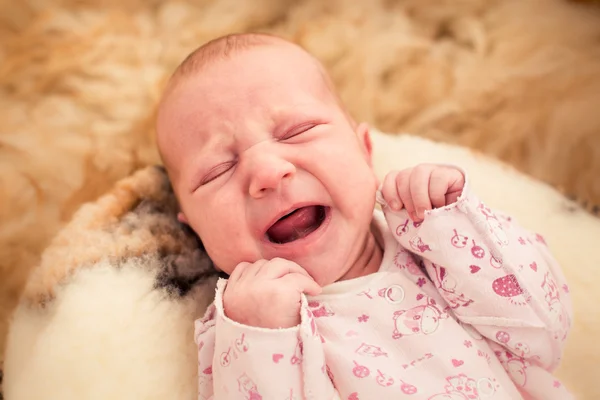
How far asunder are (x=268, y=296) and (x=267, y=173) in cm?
18

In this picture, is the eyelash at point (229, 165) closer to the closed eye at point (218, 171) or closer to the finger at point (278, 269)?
the closed eye at point (218, 171)

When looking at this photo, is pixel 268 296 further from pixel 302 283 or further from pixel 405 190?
pixel 405 190

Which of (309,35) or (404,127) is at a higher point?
(309,35)

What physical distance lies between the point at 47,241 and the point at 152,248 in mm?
237

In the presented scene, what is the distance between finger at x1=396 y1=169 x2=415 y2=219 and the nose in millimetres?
179

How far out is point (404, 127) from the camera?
1.42 meters

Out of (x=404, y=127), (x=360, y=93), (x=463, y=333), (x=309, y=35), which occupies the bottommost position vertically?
(x=463, y=333)

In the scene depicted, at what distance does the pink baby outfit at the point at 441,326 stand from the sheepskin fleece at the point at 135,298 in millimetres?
110

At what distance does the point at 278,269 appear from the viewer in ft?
2.88

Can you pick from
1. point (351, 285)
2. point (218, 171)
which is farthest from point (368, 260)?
point (218, 171)

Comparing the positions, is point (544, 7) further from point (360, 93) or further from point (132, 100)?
point (132, 100)

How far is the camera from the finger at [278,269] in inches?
34.1

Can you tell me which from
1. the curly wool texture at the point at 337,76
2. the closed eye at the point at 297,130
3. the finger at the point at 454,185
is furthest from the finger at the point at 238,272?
the curly wool texture at the point at 337,76

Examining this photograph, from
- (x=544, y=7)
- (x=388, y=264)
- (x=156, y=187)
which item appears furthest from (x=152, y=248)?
(x=544, y=7)
